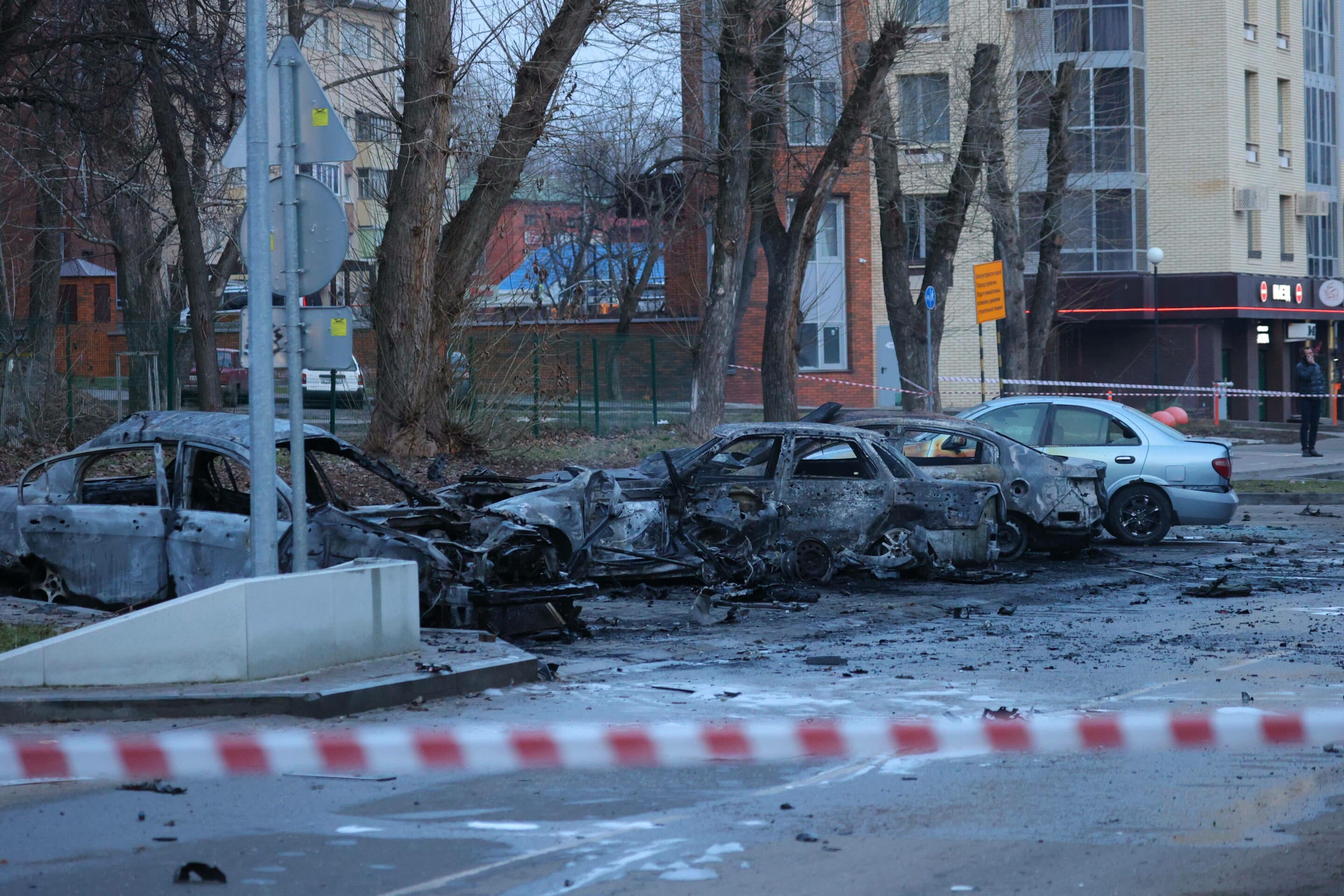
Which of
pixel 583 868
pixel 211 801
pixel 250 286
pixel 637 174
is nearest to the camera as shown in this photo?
pixel 583 868

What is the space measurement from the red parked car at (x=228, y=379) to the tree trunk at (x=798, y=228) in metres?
8.22

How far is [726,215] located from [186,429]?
1319 centimetres

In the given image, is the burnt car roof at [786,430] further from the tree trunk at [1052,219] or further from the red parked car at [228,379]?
the tree trunk at [1052,219]

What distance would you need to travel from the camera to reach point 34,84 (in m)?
17.0

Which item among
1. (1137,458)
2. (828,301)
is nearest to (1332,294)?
(828,301)

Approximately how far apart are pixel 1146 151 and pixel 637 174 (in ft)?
50.7

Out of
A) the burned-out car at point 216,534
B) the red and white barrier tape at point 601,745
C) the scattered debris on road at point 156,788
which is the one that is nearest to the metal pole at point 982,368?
the burned-out car at point 216,534

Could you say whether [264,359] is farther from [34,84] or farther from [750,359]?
[750,359]

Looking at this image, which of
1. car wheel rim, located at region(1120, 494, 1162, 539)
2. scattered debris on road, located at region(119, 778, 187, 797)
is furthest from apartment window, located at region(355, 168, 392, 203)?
scattered debris on road, located at region(119, 778, 187, 797)

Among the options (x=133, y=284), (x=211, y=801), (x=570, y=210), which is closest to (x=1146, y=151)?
(x=570, y=210)

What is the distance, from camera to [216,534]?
9.54 meters

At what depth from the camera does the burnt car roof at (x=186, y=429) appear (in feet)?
32.1

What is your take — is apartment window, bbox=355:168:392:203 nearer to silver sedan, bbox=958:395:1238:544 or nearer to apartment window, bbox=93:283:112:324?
apartment window, bbox=93:283:112:324

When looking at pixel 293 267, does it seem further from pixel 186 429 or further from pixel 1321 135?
pixel 1321 135
